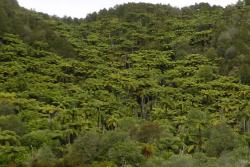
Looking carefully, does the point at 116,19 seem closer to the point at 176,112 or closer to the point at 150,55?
the point at 150,55

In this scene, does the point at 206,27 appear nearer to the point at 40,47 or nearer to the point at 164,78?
the point at 164,78

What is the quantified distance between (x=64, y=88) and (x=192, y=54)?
91.7 ft

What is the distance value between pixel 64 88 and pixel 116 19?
1940 inches

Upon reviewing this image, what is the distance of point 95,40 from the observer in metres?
97.1

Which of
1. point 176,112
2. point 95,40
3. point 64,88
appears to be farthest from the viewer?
point 95,40

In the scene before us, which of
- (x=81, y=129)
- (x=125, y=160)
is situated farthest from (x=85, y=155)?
(x=81, y=129)

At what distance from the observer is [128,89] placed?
69562 mm

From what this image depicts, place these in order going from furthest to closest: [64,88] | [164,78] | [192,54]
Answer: [192,54], [164,78], [64,88]

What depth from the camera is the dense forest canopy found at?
39.7m

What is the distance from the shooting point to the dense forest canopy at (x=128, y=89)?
3969 cm

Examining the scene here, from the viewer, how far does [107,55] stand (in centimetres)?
8775

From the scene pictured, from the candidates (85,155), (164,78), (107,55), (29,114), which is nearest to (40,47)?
(107,55)

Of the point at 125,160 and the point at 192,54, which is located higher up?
the point at 192,54

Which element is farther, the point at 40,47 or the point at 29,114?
the point at 40,47
